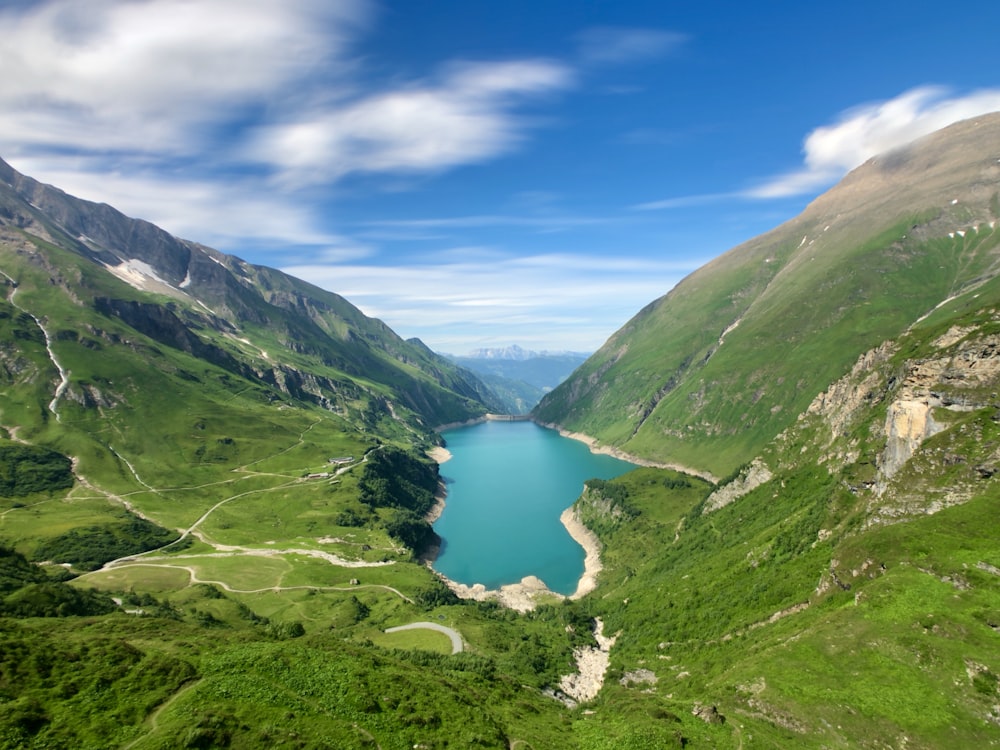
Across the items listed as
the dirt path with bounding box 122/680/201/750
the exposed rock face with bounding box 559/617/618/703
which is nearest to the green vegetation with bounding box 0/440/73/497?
the exposed rock face with bounding box 559/617/618/703

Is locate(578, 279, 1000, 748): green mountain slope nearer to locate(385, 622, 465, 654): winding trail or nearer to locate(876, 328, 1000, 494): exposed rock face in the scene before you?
locate(876, 328, 1000, 494): exposed rock face

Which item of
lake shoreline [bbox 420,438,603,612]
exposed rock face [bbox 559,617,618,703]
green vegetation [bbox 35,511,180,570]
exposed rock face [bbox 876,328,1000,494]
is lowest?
lake shoreline [bbox 420,438,603,612]

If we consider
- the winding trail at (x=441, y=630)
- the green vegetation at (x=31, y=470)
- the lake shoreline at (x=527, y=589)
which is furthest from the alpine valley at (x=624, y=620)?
the green vegetation at (x=31, y=470)

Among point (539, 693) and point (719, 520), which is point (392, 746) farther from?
point (719, 520)

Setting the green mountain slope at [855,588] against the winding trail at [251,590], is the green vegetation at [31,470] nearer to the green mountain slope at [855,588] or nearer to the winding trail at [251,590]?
the winding trail at [251,590]

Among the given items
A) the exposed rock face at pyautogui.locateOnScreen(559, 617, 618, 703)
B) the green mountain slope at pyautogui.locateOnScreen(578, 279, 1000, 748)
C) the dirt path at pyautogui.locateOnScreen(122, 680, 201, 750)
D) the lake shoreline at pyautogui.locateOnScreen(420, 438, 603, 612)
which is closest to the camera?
the dirt path at pyautogui.locateOnScreen(122, 680, 201, 750)

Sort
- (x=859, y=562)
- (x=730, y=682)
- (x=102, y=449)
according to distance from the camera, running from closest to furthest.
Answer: (x=730, y=682), (x=859, y=562), (x=102, y=449)

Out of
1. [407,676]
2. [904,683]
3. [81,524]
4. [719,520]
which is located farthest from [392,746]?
[81,524]

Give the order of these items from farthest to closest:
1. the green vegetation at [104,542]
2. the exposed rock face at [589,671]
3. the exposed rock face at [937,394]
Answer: the green vegetation at [104,542] → the exposed rock face at [589,671] → the exposed rock face at [937,394]
